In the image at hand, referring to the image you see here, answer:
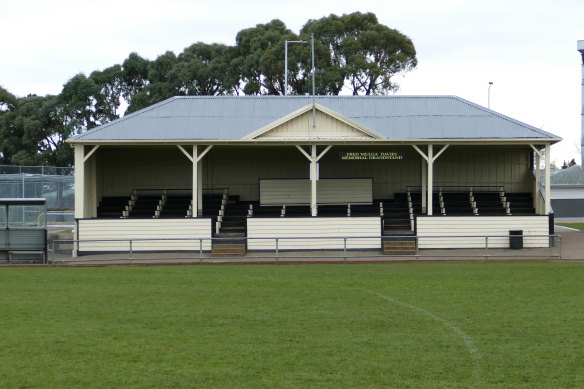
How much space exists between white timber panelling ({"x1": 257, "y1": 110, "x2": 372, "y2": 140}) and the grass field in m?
11.4

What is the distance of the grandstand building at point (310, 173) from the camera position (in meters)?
31.7

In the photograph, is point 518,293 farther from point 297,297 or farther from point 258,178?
point 258,178

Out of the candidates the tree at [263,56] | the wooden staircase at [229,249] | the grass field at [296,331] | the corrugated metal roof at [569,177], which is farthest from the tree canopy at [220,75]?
the grass field at [296,331]

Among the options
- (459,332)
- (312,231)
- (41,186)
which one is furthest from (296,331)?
(41,186)

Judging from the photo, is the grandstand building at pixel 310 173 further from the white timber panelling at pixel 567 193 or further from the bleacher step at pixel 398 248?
the white timber panelling at pixel 567 193

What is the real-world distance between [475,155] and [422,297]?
21358 millimetres

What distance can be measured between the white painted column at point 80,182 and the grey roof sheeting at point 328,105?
61 centimetres

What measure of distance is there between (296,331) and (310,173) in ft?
63.8

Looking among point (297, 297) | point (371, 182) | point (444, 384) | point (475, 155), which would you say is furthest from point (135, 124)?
point (444, 384)

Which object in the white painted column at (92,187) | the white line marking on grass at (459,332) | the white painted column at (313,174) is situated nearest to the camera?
the white line marking on grass at (459,332)

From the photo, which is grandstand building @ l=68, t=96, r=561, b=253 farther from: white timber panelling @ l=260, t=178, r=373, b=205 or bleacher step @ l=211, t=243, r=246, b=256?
bleacher step @ l=211, t=243, r=246, b=256

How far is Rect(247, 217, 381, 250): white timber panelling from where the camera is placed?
103 feet

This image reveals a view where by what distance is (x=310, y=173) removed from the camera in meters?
32.5

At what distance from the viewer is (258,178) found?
123 ft
